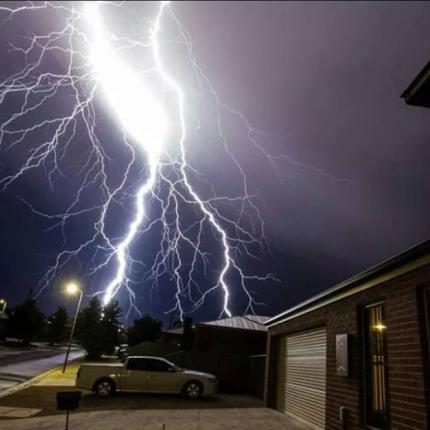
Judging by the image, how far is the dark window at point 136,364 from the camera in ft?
43.0

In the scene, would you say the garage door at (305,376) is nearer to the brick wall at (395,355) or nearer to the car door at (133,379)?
the brick wall at (395,355)

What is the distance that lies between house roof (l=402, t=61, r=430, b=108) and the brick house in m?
2.46

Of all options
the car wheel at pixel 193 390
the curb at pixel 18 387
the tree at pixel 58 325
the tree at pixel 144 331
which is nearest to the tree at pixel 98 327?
the tree at pixel 144 331

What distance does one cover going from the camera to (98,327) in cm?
3634

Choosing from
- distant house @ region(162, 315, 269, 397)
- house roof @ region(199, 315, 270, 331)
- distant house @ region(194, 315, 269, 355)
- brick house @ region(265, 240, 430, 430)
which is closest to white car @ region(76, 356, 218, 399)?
distant house @ region(162, 315, 269, 397)

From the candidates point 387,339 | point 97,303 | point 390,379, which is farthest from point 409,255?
point 97,303

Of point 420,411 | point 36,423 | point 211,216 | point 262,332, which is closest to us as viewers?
point 420,411

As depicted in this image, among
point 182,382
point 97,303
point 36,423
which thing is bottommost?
point 36,423

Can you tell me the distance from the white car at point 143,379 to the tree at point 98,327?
24414 millimetres

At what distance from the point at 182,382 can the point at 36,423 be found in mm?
5913

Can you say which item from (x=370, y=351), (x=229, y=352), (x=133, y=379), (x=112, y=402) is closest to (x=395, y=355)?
(x=370, y=351)

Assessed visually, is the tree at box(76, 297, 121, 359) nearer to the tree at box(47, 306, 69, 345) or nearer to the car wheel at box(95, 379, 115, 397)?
the car wheel at box(95, 379, 115, 397)

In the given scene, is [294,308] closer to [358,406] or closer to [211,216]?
[358,406]

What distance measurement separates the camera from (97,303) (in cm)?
3994
